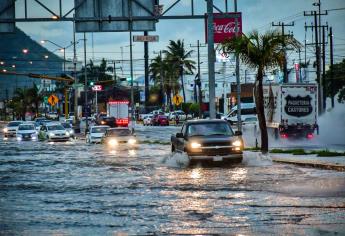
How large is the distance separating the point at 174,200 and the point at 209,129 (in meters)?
11.3

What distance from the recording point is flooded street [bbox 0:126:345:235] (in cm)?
1181

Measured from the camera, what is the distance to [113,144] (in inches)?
1791

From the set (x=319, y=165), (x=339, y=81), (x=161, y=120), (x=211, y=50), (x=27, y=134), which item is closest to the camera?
(x=319, y=165)

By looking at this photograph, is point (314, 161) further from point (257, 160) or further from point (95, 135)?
point (95, 135)

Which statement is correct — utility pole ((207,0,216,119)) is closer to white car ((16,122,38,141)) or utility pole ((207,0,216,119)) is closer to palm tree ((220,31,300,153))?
palm tree ((220,31,300,153))

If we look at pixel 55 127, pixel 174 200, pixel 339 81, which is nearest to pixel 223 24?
pixel 174 200

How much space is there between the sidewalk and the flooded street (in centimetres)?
68

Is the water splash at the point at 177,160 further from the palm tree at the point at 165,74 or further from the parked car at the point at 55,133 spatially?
the palm tree at the point at 165,74

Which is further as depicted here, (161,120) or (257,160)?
(161,120)

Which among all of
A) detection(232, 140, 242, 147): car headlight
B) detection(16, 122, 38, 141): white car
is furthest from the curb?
detection(16, 122, 38, 141): white car

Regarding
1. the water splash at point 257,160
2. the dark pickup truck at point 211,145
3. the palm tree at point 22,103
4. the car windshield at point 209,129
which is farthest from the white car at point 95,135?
the palm tree at point 22,103

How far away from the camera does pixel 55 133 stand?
56.0 metres

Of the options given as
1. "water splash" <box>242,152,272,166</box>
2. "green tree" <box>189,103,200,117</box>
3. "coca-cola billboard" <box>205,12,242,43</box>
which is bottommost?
"water splash" <box>242,152,272,166</box>

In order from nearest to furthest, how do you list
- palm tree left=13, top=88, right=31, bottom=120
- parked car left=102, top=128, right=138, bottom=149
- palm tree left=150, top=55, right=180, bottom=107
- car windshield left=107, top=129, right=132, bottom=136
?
parked car left=102, top=128, right=138, bottom=149 < car windshield left=107, top=129, right=132, bottom=136 < palm tree left=150, top=55, right=180, bottom=107 < palm tree left=13, top=88, right=31, bottom=120
